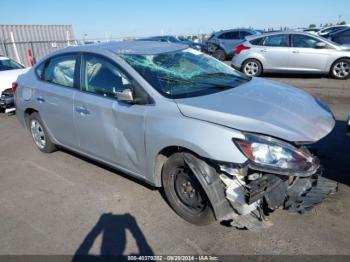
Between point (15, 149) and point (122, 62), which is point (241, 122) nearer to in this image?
point (122, 62)

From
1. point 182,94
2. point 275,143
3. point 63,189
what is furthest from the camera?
point 63,189

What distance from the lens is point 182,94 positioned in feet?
11.0

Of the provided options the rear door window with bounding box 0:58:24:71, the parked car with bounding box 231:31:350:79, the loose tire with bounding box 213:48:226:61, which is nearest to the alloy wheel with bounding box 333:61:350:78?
the parked car with bounding box 231:31:350:79

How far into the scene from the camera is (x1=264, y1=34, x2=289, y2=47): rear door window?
35.6 feet

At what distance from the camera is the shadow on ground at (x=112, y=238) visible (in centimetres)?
295

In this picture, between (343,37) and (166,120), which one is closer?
(166,120)

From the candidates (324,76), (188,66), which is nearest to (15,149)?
(188,66)

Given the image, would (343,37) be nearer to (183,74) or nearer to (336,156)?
(336,156)

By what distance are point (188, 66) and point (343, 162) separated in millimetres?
2413

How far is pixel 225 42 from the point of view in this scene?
17891 mm

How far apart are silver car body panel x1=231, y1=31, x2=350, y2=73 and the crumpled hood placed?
7634mm

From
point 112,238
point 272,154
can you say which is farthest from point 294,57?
point 112,238

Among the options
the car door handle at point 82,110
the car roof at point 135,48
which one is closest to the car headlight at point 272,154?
the car roof at point 135,48

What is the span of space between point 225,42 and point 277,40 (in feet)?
23.4
